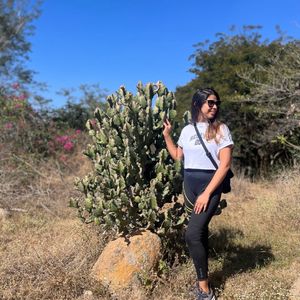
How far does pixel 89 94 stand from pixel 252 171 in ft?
20.3

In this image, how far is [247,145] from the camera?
11.1 meters

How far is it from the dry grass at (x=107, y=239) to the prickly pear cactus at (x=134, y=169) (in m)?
0.55

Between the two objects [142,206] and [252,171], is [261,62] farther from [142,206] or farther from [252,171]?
[142,206]

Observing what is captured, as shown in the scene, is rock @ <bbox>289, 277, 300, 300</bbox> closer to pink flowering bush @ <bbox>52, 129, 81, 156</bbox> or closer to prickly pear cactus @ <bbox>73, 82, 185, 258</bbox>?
prickly pear cactus @ <bbox>73, 82, 185, 258</bbox>

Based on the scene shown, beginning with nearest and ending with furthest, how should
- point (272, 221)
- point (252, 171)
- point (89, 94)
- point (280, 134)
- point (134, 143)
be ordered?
1. point (134, 143)
2. point (272, 221)
3. point (280, 134)
4. point (252, 171)
5. point (89, 94)

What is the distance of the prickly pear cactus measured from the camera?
4.13 meters

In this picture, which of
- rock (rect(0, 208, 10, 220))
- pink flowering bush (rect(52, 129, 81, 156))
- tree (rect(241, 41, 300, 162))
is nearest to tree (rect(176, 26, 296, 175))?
tree (rect(241, 41, 300, 162))

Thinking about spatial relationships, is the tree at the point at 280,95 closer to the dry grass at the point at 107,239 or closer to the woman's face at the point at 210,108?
the dry grass at the point at 107,239

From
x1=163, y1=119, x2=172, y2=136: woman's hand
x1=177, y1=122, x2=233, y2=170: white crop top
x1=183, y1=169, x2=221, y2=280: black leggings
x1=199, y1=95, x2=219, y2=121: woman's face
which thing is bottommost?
x1=183, y1=169, x2=221, y2=280: black leggings

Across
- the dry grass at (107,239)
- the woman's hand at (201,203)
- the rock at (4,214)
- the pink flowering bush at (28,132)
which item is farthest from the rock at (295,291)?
the pink flowering bush at (28,132)

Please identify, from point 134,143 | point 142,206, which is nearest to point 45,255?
point 142,206

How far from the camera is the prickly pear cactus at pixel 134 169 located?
13.6 feet

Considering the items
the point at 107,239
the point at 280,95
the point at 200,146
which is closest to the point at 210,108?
the point at 200,146

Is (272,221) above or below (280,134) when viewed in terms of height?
below
